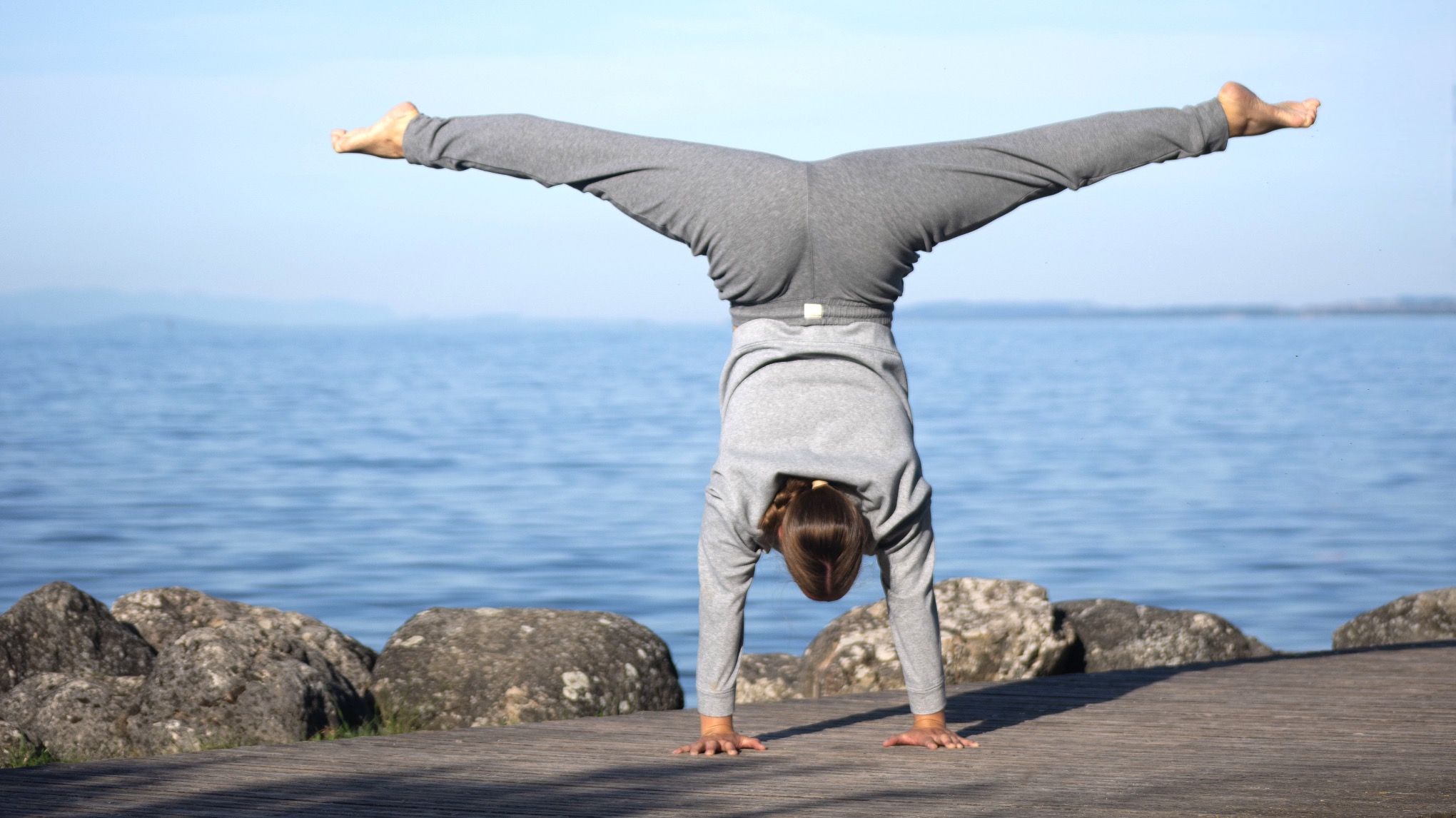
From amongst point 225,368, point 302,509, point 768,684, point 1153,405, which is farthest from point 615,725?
point 225,368

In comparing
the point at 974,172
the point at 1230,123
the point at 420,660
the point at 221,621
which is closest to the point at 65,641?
the point at 221,621

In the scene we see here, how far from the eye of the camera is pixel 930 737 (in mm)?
4867

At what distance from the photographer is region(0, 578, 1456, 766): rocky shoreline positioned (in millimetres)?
6168

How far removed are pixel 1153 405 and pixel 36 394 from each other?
38907 millimetres

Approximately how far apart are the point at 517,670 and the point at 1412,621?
4.96 metres

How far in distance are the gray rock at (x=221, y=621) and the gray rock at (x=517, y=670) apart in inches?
11.9

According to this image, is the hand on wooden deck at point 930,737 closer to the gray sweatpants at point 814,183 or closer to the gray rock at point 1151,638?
the gray sweatpants at point 814,183

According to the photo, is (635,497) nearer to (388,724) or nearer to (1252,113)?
(388,724)

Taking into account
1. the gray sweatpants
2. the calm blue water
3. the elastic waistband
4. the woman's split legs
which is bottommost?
the calm blue water

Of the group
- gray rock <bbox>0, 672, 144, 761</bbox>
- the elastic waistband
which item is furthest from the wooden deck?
gray rock <bbox>0, 672, 144, 761</bbox>

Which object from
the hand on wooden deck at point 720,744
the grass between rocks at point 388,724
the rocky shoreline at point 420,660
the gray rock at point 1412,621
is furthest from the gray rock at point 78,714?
the gray rock at point 1412,621

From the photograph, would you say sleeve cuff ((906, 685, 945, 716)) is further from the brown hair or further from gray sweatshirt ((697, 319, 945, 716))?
the brown hair

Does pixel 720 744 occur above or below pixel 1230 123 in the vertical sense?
below

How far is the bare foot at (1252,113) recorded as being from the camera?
4.84 meters
